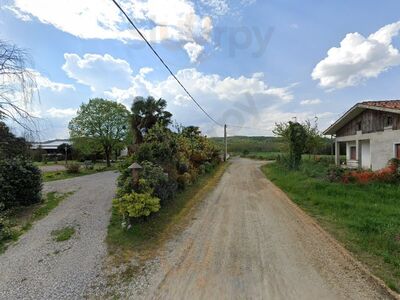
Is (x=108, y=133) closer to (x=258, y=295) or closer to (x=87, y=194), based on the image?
(x=87, y=194)

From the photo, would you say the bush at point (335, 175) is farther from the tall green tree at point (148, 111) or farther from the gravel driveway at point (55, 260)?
the tall green tree at point (148, 111)

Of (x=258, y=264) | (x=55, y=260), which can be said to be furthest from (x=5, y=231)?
(x=258, y=264)

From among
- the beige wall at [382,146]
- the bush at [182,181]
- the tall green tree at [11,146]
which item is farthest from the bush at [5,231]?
the beige wall at [382,146]

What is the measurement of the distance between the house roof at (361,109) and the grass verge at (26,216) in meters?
16.0

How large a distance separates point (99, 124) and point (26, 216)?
21.6 m

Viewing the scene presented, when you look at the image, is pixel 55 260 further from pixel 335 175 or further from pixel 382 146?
pixel 382 146

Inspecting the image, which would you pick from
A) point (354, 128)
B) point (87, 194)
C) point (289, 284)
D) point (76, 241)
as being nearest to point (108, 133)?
point (87, 194)

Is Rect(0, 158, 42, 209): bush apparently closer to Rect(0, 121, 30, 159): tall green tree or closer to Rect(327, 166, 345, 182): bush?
Rect(0, 121, 30, 159): tall green tree

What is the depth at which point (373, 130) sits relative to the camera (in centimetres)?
1764

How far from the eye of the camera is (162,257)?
17.6 feet

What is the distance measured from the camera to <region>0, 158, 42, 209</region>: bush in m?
9.51

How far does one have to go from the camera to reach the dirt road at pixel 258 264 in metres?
4.00

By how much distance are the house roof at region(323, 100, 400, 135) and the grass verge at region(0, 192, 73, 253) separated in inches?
631

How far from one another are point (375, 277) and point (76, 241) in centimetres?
571
